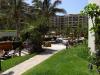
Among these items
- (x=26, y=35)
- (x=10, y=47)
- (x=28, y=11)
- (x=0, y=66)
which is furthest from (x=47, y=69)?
(x=28, y=11)

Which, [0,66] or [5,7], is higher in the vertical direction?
[5,7]

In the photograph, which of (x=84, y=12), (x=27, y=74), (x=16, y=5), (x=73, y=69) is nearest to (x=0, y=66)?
(x=27, y=74)

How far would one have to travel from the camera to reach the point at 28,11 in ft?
153

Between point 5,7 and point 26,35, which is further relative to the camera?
point 5,7

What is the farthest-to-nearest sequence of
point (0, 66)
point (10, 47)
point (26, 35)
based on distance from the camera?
point (10, 47)
point (26, 35)
point (0, 66)

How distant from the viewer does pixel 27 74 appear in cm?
1662

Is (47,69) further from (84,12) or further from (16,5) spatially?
(16,5)

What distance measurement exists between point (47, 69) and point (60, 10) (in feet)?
101

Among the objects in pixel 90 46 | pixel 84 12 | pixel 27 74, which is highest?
pixel 84 12

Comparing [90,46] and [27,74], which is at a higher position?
[90,46]

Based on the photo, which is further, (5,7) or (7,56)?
(5,7)

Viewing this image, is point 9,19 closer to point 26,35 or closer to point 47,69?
point 26,35

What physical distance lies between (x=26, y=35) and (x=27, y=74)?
11013mm

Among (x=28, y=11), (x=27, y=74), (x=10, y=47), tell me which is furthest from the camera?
(x=28, y=11)
